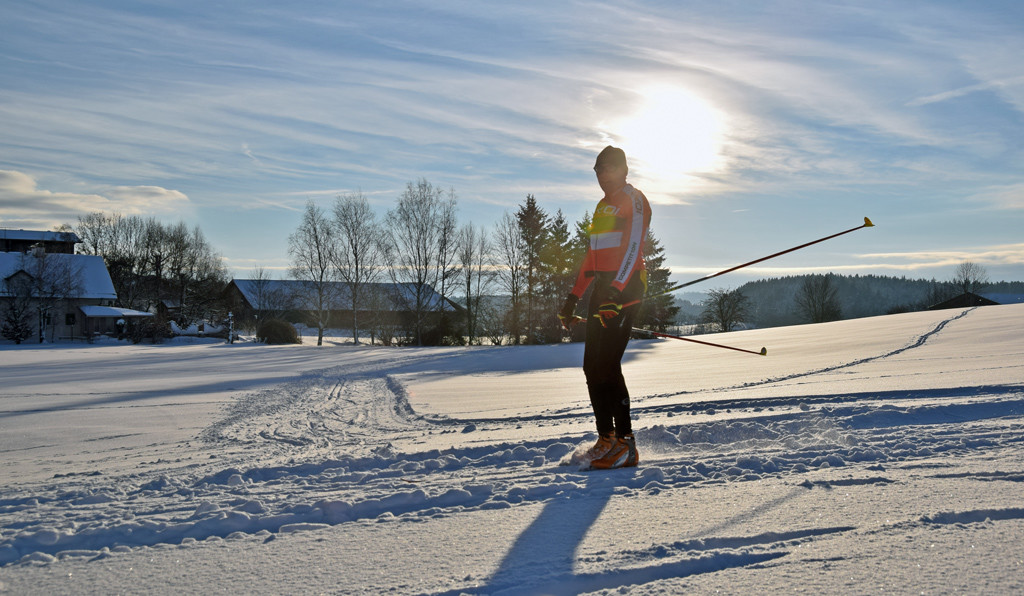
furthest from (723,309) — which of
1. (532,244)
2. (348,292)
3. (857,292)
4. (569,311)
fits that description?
(857,292)

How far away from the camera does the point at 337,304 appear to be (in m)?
49.2

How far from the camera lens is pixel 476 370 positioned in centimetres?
1316

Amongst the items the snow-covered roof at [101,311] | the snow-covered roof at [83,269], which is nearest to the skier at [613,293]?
the snow-covered roof at [83,269]

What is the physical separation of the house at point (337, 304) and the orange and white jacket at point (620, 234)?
37.8m

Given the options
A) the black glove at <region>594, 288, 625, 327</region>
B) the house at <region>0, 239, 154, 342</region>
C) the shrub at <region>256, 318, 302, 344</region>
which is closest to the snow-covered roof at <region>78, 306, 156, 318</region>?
the house at <region>0, 239, 154, 342</region>

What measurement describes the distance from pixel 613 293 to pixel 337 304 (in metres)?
47.7

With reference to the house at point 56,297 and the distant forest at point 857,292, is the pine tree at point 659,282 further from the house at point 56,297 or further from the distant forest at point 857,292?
the distant forest at point 857,292

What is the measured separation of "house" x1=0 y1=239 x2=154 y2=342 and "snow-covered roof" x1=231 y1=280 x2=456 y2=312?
12.6m

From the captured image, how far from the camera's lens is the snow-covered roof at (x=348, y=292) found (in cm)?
4241

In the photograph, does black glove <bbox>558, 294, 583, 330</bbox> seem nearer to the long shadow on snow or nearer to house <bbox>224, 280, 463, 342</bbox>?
the long shadow on snow

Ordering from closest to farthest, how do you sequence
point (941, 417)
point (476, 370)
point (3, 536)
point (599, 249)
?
point (3, 536) < point (599, 249) < point (941, 417) < point (476, 370)

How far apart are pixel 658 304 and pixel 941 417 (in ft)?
133

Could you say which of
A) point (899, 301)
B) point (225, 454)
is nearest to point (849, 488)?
point (225, 454)

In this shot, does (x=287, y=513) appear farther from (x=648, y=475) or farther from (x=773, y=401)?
(x=773, y=401)
